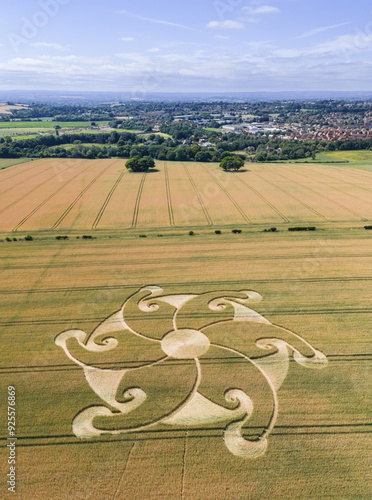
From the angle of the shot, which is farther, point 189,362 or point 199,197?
point 199,197

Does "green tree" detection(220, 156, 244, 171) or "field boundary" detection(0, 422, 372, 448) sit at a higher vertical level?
"green tree" detection(220, 156, 244, 171)

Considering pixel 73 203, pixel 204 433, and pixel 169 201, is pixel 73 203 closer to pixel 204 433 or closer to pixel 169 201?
pixel 169 201

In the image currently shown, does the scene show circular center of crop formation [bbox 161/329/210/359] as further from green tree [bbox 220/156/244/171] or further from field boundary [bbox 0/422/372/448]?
green tree [bbox 220/156/244/171]

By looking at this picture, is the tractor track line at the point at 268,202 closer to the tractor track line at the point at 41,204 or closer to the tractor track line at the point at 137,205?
the tractor track line at the point at 137,205

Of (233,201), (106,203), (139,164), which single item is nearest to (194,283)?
(233,201)

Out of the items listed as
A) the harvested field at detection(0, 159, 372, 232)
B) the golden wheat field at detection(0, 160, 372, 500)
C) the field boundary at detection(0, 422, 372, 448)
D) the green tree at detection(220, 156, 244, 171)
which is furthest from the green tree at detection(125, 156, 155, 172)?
the field boundary at detection(0, 422, 372, 448)

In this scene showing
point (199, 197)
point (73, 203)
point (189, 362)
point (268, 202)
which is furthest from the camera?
point (199, 197)

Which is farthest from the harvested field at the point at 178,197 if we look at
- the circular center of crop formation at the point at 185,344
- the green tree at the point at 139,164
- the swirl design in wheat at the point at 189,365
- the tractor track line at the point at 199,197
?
the circular center of crop formation at the point at 185,344
